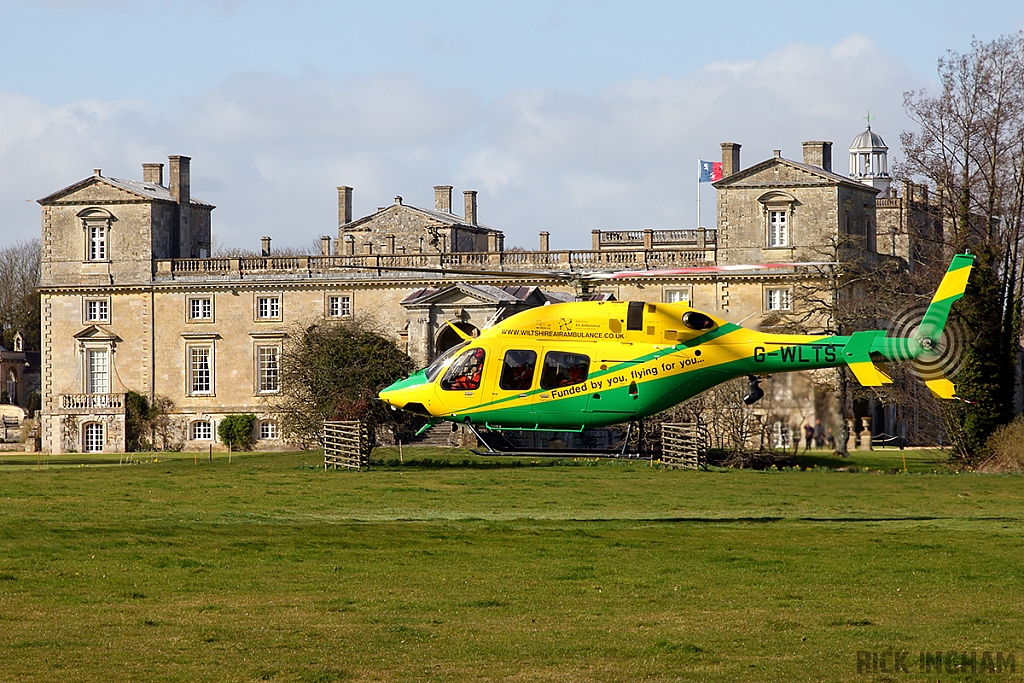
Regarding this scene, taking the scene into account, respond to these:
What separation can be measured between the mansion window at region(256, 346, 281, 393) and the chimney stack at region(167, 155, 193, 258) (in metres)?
7.39

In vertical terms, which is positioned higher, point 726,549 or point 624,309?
point 624,309

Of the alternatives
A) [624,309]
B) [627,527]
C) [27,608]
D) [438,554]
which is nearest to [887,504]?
[627,527]

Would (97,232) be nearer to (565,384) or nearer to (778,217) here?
(778,217)

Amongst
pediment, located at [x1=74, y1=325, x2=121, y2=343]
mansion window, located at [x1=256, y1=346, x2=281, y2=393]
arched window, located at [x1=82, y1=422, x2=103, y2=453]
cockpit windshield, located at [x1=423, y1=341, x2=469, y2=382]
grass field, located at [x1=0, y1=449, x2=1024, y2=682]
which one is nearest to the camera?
grass field, located at [x1=0, y1=449, x2=1024, y2=682]

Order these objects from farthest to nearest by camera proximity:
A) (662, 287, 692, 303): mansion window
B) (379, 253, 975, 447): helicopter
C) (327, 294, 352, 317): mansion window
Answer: (327, 294, 352, 317): mansion window < (662, 287, 692, 303): mansion window < (379, 253, 975, 447): helicopter

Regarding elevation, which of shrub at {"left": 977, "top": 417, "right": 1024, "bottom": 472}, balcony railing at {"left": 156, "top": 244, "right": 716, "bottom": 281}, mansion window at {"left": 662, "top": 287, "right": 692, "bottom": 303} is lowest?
shrub at {"left": 977, "top": 417, "right": 1024, "bottom": 472}

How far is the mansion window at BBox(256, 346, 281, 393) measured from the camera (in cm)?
7319

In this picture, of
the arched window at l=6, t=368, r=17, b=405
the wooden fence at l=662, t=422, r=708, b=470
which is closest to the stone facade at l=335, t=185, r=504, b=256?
the arched window at l=6, t=368, r=17, b=405

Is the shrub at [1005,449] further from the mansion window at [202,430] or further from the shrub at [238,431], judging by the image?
the mansion window at [202,430]

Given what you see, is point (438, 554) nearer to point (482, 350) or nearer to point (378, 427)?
point (482, 350)

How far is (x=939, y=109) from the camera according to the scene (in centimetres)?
5456

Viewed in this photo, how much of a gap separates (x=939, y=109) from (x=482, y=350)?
33.1 metres

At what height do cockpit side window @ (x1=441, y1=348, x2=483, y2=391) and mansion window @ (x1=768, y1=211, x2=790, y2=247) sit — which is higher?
mansion window @ (x1=768, y1=211, x2=790, y2=247)

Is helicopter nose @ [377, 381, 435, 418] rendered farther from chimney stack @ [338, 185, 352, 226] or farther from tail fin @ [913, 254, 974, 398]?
chimney stack @ [338, 185, 352, 226]
